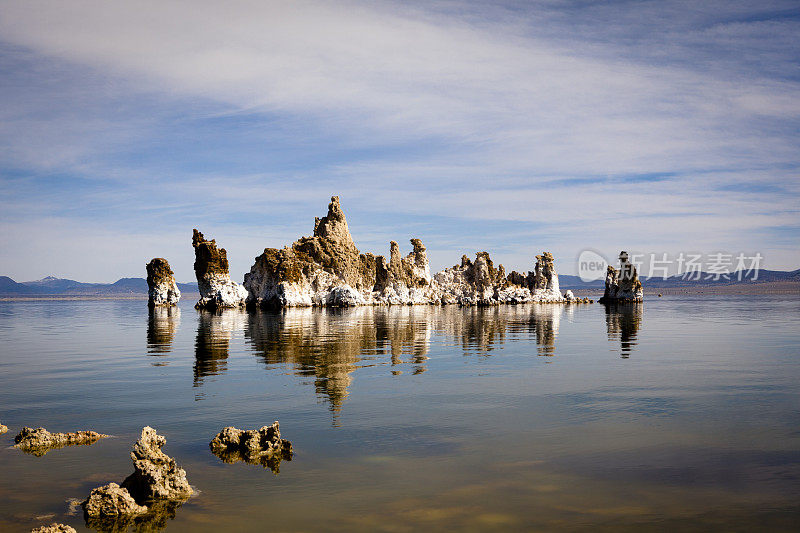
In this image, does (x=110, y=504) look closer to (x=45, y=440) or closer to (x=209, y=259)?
(x=45, y=440)

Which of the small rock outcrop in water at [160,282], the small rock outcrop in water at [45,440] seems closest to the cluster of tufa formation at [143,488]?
the small rock outcrop in water at [45,440]

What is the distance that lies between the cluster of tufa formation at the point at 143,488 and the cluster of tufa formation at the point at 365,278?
109 m

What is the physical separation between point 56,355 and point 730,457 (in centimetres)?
3611

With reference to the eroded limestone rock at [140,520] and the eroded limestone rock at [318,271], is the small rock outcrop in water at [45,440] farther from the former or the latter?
the eroded limestone rock at [318,271]

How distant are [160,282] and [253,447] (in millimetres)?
136349

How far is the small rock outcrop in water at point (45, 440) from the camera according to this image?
14664mm

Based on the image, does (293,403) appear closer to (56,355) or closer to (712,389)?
(712,389)

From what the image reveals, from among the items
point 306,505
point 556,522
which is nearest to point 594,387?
point 556,522

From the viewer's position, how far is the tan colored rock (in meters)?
10.6

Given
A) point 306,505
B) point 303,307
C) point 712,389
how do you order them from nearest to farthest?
point 306,505
point 712,389
point 303,307

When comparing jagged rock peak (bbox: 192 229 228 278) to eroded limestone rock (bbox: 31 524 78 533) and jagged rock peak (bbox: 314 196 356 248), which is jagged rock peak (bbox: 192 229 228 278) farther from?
eroded limestone rock (bbox: 31 524 78 533)

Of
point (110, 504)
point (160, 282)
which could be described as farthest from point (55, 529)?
point (160, 282)

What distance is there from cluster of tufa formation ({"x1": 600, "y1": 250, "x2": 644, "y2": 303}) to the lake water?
146513mm

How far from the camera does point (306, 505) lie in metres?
11.0
